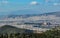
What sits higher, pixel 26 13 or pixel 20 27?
pixel 26 13


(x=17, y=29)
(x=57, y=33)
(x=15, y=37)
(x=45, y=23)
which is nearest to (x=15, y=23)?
(x=17, y=29)

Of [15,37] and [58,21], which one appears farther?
[58,21]

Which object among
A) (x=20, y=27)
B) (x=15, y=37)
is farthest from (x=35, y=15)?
(x=15, y=37)

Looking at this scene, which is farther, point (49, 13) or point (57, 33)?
point (49, 13)

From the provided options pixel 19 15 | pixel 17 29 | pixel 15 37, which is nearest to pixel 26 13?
pixel 19 15

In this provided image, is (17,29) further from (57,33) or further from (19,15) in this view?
(57,33)

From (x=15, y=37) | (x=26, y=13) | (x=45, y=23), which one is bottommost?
(x=15, y=37)

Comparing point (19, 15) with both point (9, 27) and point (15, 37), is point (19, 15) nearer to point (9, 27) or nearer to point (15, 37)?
point (9, 27)

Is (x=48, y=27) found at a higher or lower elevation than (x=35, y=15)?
lower
